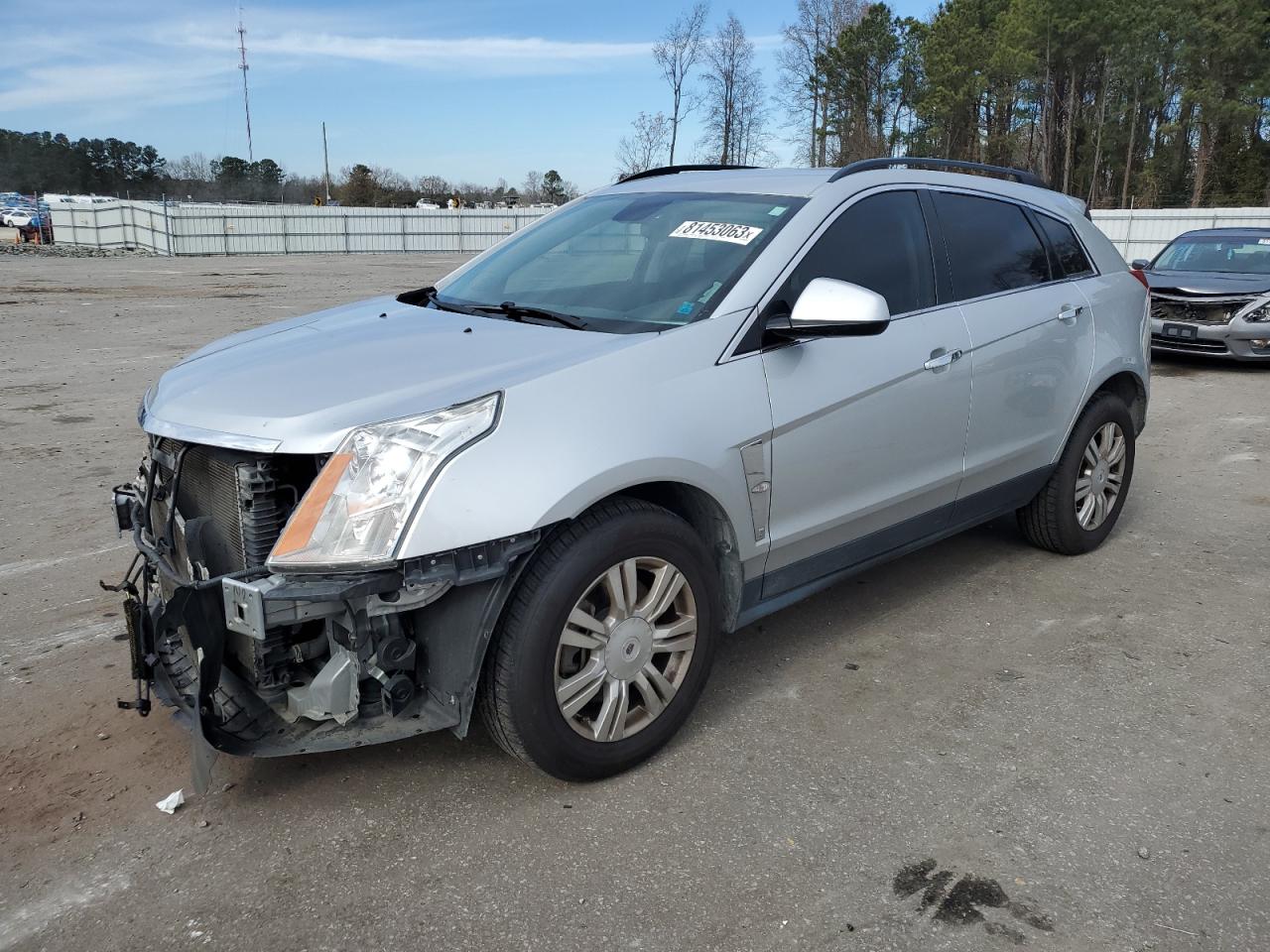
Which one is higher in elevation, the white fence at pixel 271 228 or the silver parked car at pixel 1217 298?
the white fence at pixel 271 228

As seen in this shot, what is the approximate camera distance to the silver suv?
2.63 m

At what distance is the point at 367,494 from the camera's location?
259 cm

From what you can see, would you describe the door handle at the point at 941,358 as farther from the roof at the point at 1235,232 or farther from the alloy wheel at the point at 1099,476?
the roof at the point at 1235,232

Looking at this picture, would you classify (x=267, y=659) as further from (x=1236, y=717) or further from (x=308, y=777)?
(x=1236, y=717)

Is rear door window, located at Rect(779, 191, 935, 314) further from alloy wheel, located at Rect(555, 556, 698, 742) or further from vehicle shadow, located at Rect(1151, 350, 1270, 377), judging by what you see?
vehicle shadow, located at Rect(1151, 350, 1270, 377)

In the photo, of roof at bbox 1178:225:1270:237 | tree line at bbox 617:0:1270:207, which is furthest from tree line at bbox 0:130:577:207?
roof at bbox 1178:225:1270:237

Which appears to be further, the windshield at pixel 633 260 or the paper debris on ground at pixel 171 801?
the windshield at pixel 633 260

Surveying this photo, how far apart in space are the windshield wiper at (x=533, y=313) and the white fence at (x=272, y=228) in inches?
1350

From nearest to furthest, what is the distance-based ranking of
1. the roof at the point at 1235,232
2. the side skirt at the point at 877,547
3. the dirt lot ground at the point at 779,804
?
the dirt lot ground at the point at 779,804 → the side skirt at the point at 877,547 → the roof at the point at 1235,232

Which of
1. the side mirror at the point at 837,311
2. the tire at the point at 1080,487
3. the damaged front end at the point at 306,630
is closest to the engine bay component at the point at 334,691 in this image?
the damaged front end at the point at 306,630

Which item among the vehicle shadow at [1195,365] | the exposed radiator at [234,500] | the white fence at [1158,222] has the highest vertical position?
the white fence at [1158,222]

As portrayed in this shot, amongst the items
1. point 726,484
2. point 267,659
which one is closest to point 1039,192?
point 726,484

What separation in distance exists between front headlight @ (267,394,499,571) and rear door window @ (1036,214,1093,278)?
3.32 metres

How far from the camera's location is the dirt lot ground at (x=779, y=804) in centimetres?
251
